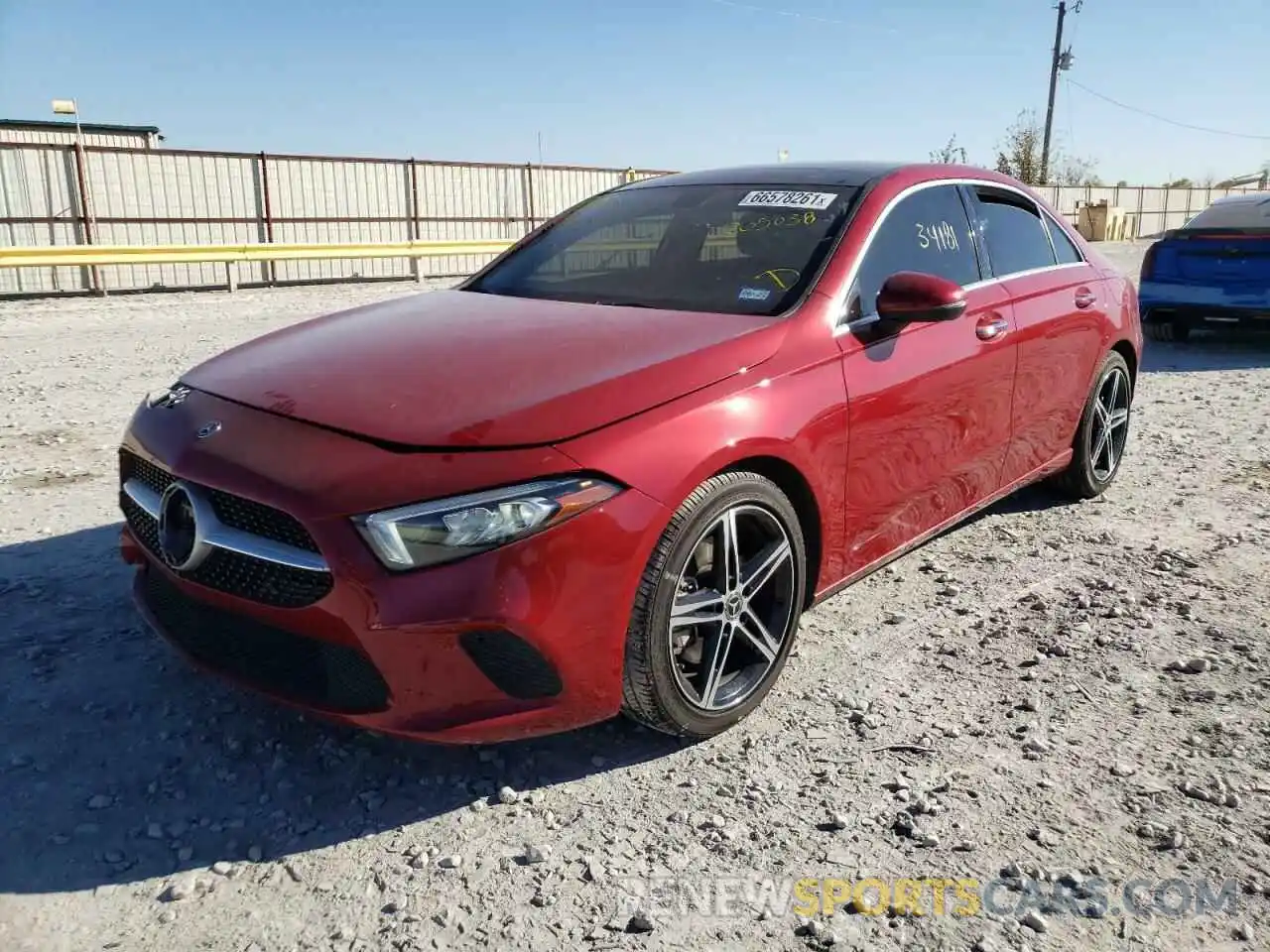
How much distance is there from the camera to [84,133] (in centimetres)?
2408

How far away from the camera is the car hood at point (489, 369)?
2514 millimetres

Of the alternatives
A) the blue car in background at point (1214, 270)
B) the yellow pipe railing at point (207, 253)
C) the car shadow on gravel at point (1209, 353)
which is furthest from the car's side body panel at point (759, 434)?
the yellow pipe railing at point (207, 253)

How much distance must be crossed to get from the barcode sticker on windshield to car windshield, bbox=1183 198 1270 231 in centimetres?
753

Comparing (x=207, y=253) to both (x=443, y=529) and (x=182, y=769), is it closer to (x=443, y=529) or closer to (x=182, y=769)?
(x=182, y=769)

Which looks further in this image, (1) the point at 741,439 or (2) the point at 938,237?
(2) the point at 938,237

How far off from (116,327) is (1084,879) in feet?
38.9

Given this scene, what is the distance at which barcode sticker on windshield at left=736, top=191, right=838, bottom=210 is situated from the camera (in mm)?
3621

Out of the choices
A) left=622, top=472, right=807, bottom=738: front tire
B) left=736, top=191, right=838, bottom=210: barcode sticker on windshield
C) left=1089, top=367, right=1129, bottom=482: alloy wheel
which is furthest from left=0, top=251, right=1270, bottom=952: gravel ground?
left=736, top=191, right=838, bottom=210: barcode sticker on windshield

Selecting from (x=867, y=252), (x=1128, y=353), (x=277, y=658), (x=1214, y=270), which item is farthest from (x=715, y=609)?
(x=1214, y=270)

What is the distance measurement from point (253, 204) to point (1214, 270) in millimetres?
15760

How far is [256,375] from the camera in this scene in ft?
9.84

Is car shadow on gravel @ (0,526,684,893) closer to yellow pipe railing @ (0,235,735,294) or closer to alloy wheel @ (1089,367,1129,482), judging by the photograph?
alloy wheel @ (1089,367,1129,482)

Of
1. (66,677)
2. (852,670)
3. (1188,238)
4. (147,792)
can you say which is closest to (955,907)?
(852,670)

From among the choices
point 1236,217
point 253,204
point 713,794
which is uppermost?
point 253,204
